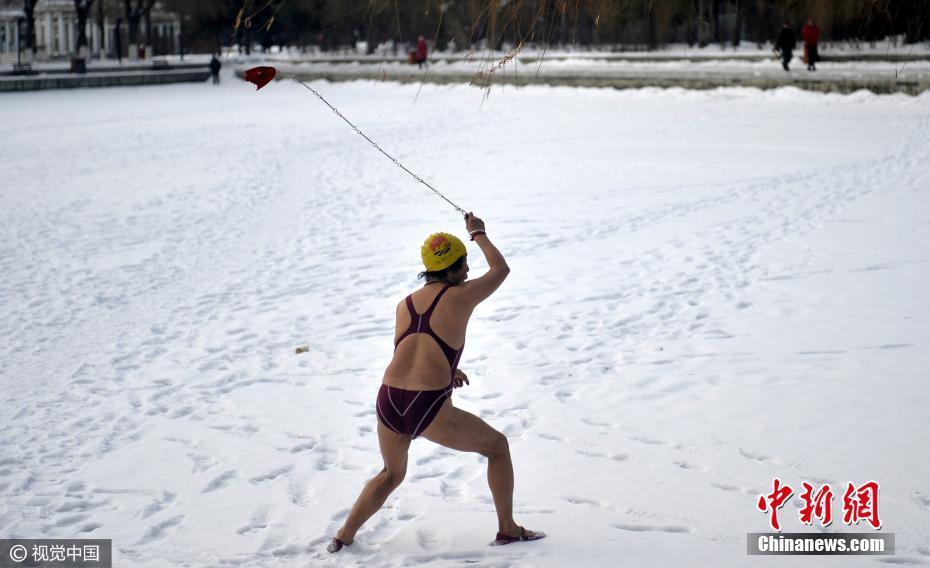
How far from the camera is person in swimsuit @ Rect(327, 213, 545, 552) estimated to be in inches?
172

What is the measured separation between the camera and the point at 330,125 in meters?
27.2

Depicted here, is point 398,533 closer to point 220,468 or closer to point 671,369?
point 220,468

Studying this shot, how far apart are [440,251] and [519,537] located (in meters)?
1.36

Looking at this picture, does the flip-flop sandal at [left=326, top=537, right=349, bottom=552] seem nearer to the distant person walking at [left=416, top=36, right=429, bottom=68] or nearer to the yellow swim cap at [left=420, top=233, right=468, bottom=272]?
the yellow swim cap at [left=420, top=233, right=468, bottom=272]

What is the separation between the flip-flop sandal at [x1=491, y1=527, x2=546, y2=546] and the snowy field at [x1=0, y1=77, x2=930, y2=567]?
0.19 ft

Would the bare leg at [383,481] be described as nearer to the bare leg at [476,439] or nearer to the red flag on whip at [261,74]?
the bare leg at [476,439]

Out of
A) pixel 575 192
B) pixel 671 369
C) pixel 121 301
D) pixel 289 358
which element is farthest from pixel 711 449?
pixel 575 192

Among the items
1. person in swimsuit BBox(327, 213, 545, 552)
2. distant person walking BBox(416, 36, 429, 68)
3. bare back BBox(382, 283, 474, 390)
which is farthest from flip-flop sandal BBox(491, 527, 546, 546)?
distant person walking BBox(416, 36, 429, 68)

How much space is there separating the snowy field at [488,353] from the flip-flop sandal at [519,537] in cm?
6

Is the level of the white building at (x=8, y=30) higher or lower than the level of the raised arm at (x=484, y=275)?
higher

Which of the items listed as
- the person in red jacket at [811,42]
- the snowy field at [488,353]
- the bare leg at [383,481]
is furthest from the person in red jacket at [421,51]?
the bare leg at [383,481]

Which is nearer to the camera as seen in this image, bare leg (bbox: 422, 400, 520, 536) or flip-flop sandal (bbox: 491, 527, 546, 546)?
bare leg (bbox: 422, 400, 520, 536)

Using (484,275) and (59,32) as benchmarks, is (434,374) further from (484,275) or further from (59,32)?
(59,32)

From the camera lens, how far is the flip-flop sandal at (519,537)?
4.77 m
